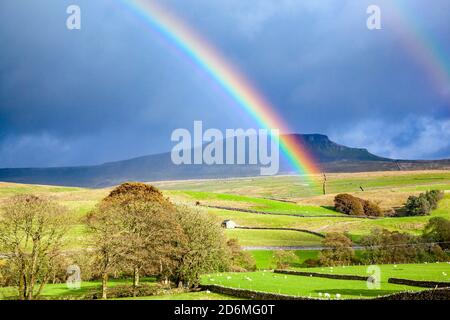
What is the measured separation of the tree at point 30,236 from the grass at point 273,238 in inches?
1987

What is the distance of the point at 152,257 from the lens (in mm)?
65625

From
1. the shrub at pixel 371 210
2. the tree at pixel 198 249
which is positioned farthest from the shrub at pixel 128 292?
the shrub at pixel 371 210

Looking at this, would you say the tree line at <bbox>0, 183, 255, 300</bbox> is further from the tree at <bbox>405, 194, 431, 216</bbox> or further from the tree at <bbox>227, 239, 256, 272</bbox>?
the tree at <bbox>405, 194, 431, 216</bbox>

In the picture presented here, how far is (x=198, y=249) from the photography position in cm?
6919

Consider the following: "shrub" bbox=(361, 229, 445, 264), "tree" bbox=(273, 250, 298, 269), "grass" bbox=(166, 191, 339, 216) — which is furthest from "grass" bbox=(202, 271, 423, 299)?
"grass" bbox=(166, 191, 339, 216)

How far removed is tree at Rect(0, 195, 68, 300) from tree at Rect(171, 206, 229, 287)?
16382mm

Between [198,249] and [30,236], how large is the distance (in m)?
21.7

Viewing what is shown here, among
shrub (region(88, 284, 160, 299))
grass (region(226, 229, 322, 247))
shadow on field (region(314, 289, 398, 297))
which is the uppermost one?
shadow on field (region(314, 289, 398, 297))

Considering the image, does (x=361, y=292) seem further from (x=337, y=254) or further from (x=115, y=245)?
(x=337, y=254)

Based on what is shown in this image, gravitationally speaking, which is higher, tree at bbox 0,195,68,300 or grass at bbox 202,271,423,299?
tree at bbox 0,195,68,300

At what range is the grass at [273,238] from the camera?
104 metres

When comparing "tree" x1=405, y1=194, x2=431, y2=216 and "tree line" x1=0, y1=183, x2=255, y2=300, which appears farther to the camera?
"tree" x1=405, y1=194, x2=431, y2=216

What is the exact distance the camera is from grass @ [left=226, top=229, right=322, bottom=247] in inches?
4085

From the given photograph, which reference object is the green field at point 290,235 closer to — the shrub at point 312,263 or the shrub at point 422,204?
the shrub at point 312,263
